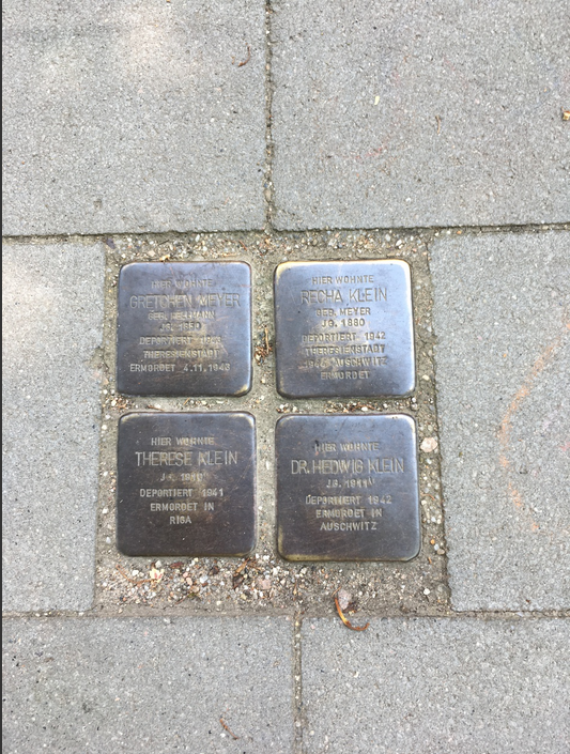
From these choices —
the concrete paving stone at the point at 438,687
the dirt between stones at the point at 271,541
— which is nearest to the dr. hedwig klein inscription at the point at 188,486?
the dirt between stones at the point at 271,541

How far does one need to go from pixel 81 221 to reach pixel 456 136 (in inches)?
54.9

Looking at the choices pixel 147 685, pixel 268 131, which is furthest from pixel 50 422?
pixel 268 131

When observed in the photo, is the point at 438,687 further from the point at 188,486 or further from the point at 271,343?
the point at 271,343

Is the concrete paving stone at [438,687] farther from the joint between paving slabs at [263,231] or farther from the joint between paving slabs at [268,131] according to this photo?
the joint between paving slabs at [268,131]

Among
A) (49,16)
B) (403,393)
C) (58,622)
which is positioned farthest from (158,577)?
(49,16)

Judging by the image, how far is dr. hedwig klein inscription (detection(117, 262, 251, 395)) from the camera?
1.59m

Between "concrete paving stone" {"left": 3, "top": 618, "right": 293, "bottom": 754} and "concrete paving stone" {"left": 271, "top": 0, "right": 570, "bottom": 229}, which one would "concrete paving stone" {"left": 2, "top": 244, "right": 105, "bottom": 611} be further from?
"concrete paving stone" {"left": 271, "top": 0, "right": 570, "bottom": 229}

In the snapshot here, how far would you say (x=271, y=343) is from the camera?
1629mm

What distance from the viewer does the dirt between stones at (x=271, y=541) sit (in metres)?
1.57

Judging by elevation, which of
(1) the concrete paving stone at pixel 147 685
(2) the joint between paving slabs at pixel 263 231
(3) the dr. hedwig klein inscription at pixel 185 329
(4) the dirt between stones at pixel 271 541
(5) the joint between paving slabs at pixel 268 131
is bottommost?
(1) the concrete paving stone at pixel 147 685

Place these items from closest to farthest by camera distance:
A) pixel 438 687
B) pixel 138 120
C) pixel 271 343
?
pixel 438 687 < pixel 271 343 < pixel 138 120

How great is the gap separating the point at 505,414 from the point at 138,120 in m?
1.69

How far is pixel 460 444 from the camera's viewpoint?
1.60 meters

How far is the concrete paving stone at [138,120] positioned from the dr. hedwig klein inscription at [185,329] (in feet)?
0.67
